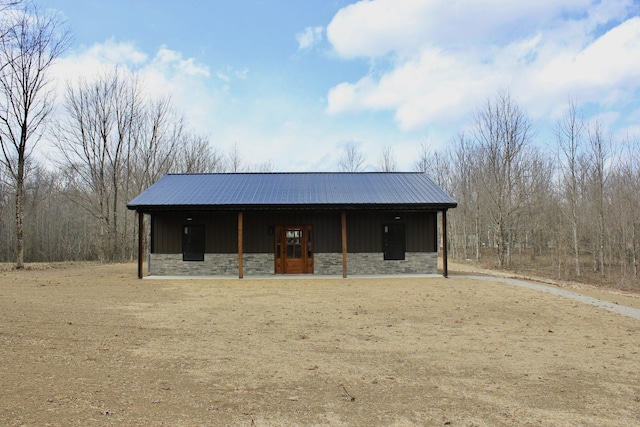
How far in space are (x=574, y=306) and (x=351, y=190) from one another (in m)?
8.55

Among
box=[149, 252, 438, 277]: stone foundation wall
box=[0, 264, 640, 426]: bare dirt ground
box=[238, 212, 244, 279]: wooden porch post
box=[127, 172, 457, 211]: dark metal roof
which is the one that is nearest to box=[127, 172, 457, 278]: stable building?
box=[149, 252, 438, 277]: stone foundation wall

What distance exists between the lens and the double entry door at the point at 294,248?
50.5 feet

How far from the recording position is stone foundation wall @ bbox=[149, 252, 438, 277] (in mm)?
15281

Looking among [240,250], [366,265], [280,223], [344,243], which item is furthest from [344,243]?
[240,250]

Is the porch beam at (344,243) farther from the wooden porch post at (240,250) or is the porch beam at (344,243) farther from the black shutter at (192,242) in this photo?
the black shutter at (192,242)

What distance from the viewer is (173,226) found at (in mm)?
15430

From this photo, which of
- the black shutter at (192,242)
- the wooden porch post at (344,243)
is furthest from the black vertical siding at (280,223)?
the wooden porch post at (344,243)

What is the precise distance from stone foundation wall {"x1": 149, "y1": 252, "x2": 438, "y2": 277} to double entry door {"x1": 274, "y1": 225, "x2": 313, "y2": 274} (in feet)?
0.99

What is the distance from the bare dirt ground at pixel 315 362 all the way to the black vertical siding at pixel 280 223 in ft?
18.0

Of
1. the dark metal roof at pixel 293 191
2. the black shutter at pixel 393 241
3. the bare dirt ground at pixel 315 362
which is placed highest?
the dark metal roof at pixel 293 191

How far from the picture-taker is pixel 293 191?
15.7m

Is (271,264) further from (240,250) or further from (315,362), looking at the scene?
(315,362)

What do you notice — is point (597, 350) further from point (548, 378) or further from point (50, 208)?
point (50, 208)

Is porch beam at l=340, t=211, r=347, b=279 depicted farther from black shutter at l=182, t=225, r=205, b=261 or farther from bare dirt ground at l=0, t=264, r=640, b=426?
black shutter at l=182, t=225, r=205, b=261
